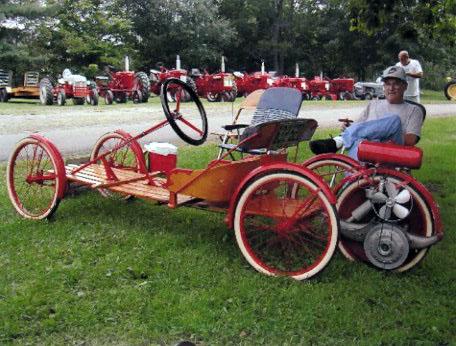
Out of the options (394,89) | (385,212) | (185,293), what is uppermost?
(394,89)

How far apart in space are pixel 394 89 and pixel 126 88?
16311 millimetres

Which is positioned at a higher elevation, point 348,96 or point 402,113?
point 348,96

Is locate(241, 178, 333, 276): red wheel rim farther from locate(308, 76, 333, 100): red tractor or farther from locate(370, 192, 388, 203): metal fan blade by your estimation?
locate(308, 76, 333, 100): red tractor

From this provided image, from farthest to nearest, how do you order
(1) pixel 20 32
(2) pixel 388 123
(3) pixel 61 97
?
(1) pixel 20 32 < (3) pixel 61 97 < (2) pixel 388 123

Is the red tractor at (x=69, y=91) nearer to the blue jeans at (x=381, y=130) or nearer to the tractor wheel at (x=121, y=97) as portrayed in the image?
the tractor wheel at (x=121, y=97)

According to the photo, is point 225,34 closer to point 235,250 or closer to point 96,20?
point 96,20

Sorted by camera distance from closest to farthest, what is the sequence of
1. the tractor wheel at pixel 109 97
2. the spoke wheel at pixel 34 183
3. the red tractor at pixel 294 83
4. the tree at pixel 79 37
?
the spoke wheel at pixel 34 183 → the tractor wheel at pixel 109 97 → the red tractor at pixel 294 83 → the tree at pixel 79 37

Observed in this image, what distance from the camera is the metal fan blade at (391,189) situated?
12.2 ft

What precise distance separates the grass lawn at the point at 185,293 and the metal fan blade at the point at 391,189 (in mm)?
530

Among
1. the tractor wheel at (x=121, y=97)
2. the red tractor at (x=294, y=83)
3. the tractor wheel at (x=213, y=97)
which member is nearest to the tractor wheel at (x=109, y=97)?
the tractor wheel at (x=121, y=97)

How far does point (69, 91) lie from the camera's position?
1889cm

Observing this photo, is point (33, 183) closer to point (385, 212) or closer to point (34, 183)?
point (34, 183)

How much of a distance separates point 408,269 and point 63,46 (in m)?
27.0

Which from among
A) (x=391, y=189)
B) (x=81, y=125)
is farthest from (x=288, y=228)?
(x=81, y=125)
